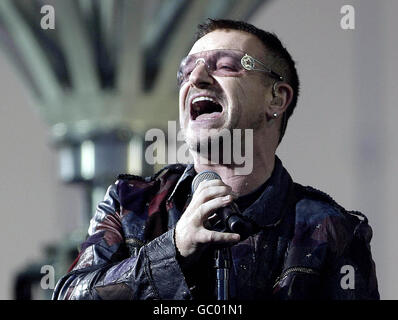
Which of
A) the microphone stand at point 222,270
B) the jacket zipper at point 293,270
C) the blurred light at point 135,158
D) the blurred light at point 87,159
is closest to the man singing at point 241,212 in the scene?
the jacket zipper at point 293,270

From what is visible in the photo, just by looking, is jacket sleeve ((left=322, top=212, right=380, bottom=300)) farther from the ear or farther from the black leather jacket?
the ear

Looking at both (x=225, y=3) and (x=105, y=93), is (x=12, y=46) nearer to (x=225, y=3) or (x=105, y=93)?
(x=105, y=93)

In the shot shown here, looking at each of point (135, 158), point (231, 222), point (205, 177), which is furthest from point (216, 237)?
point (135, 158)

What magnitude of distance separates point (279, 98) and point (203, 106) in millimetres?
350

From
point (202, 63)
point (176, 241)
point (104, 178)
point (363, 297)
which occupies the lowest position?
point (104, 178)

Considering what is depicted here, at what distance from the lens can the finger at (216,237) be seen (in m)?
3.64

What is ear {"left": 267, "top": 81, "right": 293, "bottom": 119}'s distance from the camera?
4441 mm

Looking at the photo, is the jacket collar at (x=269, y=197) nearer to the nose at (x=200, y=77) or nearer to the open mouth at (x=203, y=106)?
the open mouth at (x=203, y=106)

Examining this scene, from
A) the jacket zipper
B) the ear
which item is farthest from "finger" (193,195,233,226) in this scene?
the ear

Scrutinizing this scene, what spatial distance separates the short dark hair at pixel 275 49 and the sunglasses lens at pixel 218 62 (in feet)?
0.38

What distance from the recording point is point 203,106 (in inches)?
168

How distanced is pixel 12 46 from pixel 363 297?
47.7 ft
